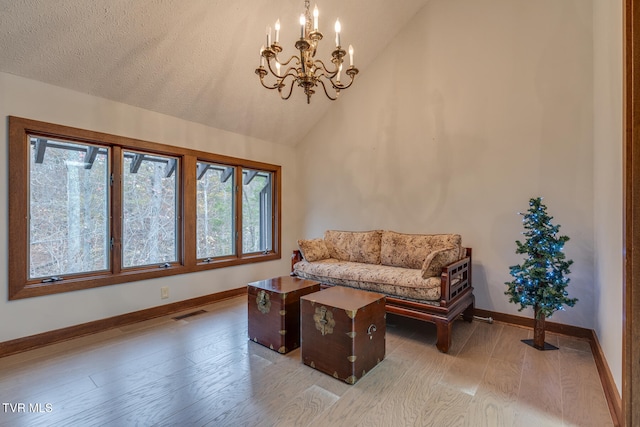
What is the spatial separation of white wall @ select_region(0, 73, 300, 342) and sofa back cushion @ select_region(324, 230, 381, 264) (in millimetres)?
1209

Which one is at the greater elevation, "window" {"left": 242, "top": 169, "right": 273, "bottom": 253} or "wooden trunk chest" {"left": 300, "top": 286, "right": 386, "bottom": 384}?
"window" {"left": 242, "top": 169, "right": 273, "bottom": 253}

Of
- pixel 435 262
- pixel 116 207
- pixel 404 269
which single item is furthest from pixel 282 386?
pixel 116 207

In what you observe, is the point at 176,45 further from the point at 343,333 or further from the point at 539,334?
the point at 539,334

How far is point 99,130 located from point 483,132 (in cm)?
397

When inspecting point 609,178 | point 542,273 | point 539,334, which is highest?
point 609,178

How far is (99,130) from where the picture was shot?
2877mm

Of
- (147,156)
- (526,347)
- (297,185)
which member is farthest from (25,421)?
(297,185)

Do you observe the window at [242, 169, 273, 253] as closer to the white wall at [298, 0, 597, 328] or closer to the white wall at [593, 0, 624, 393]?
the white wall at [298, 0, 597, 328]

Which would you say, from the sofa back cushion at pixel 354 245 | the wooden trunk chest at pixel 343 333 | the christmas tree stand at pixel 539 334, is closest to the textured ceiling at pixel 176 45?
the sofa back cushion at pixel 354 245

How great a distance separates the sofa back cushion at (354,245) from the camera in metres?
3.70

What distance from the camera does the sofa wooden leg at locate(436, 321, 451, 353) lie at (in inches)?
95.3

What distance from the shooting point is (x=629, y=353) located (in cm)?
138

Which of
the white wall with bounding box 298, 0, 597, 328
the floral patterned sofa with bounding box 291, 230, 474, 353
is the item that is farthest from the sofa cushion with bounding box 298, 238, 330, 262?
the white wall with bounding box 298, 0, 597, 328

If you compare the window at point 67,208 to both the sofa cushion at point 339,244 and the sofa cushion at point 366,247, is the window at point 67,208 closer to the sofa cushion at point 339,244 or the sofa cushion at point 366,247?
the sofa cushion at point 339,244
